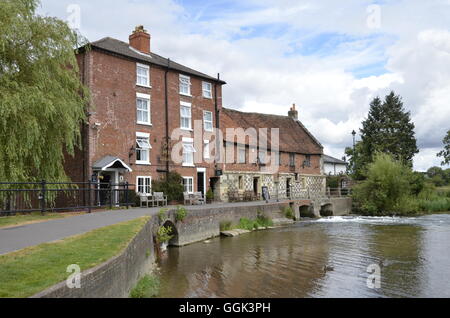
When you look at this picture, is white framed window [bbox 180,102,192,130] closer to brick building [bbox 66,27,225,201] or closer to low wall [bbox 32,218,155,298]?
brick building [bbox 66,27,225,201]

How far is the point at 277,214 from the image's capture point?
28734 millimetres

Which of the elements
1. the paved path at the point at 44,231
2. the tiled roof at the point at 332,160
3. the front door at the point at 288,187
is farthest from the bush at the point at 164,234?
the tiled roof at the point at 332,160

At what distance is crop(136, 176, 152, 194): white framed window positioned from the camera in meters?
25.0

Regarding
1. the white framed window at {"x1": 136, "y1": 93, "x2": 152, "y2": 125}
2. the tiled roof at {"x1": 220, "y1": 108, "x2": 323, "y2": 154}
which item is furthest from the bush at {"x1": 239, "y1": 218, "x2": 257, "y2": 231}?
the tiled roof at {"x1": 220, "y1": 108, "x2": 323, "y2": 154}

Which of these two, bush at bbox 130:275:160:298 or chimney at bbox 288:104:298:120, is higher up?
chimney at bbox 288:104:298:120

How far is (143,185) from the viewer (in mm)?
25297

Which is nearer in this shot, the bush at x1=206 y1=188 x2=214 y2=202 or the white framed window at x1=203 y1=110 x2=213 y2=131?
the bush at x1=206 y1=188 x2=214 y2=202

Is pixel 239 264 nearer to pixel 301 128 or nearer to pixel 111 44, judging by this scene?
pixel 111 44

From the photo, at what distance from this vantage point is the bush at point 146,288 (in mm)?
9406

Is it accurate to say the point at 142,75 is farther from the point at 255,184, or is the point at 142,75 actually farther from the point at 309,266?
the point at 309,266

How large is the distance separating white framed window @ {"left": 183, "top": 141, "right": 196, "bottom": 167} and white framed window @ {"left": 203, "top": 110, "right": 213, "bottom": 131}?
2004mm

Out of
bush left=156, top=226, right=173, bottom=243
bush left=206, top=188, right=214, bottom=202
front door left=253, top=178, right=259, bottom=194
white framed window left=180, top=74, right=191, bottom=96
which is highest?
white framed window left=180, top=74, right=191, bottom=96
